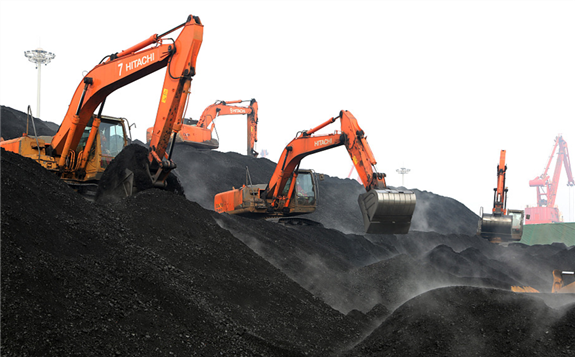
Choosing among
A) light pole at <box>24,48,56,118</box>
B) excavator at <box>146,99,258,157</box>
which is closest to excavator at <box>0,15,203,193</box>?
excavator at <box>146,99,258,157</box>

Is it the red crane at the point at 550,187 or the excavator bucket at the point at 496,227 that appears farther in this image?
the red crane at the point at 550,187

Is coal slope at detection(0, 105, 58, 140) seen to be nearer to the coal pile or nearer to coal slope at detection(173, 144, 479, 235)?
coal slope at detection(173, 144, 479, 235)

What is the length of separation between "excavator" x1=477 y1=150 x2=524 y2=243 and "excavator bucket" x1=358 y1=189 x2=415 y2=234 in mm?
12678

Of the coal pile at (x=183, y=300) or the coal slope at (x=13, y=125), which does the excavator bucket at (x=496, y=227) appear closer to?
the coal pile at (x=183, y=300)

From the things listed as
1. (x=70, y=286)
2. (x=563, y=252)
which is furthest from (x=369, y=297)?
(x=563, y=252)

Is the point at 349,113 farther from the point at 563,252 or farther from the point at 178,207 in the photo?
the point at 563,252

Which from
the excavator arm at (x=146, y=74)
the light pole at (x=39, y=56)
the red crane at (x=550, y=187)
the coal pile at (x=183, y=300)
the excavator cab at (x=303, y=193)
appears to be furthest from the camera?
the red crane at (x=550, y=187)

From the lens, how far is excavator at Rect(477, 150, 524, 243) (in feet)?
74.1

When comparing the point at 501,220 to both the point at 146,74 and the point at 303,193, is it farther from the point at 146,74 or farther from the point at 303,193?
the point at 146,74

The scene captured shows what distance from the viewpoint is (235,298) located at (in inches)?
280

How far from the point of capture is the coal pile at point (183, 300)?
15.3ft

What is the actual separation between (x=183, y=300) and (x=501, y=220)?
66.3 feet

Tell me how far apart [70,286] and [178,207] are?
3996 millimetres

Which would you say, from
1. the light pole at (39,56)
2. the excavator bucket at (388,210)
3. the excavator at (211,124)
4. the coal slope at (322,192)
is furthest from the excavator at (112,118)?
the light pole at (39,56)
